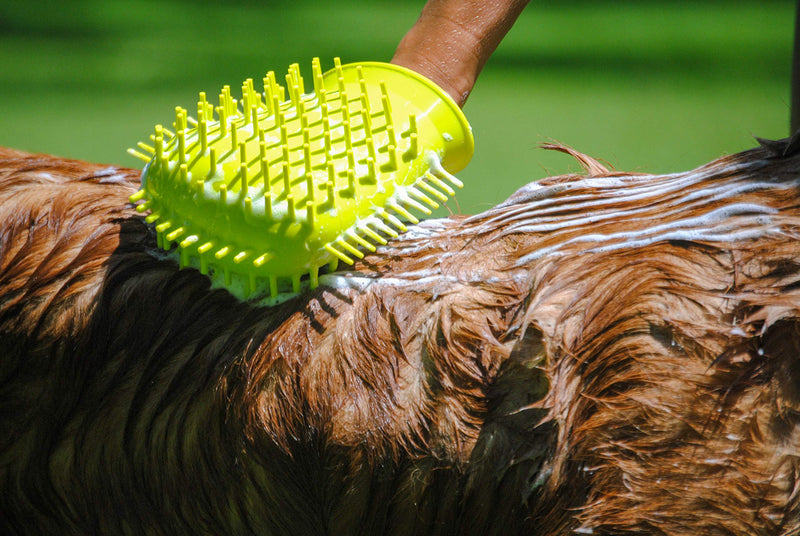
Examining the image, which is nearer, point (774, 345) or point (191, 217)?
point (774, 345)

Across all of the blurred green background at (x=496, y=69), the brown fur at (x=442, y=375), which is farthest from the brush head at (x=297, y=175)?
the blurred green background at (x=496, y=69)

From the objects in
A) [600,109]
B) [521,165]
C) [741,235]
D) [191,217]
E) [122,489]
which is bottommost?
[122,489]

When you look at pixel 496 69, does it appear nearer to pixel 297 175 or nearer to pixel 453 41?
pixel 453 41

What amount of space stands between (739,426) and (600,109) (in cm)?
231

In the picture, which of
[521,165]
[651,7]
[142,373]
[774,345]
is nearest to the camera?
[774,345]

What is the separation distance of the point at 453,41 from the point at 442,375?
1.74 ft

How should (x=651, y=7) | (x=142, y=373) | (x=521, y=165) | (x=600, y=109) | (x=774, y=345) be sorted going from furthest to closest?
(x=651, y=7), (x=600, y=109), (x=521, y=165), (x=142, y=373), (x=774, y=345)

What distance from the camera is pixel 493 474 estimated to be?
2.73ft

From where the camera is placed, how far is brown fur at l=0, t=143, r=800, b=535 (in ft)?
2.53

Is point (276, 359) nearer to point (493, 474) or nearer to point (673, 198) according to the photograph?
point (493, 474)

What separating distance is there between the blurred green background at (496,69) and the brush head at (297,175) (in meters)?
1.37

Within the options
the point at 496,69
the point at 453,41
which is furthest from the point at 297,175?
the point at 496,69

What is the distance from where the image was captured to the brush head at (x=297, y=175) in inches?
34.5

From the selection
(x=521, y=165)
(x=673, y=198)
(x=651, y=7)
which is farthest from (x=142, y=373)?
(x=651, y=7)
